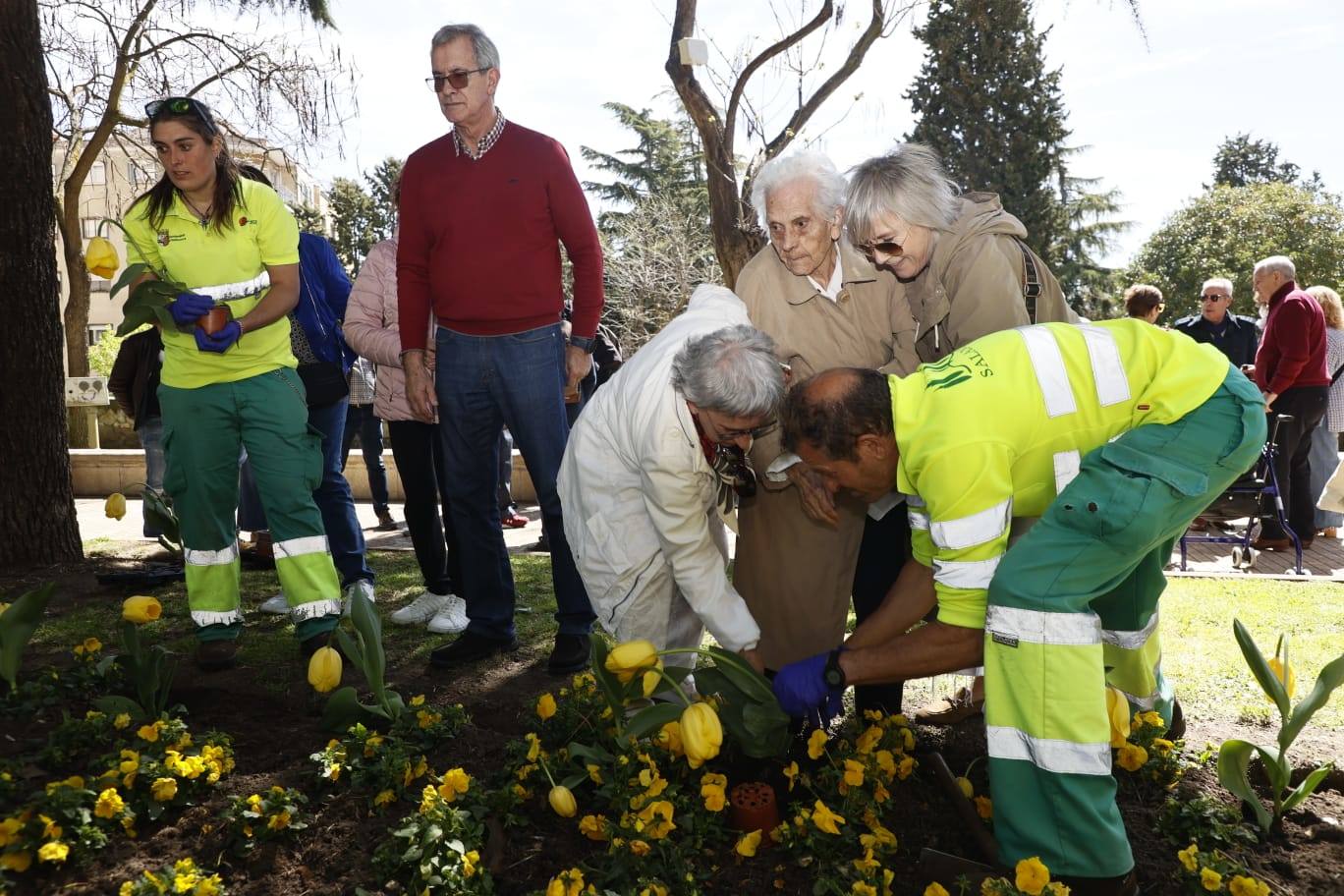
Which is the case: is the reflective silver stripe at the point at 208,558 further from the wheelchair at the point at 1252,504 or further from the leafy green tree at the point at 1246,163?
the leafy green tree at the point at 1246,163

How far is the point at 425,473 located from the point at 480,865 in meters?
2.47

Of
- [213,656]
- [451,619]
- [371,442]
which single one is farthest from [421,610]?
[371,442]

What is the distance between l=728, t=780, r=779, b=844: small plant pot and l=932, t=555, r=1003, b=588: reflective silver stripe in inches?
26.4

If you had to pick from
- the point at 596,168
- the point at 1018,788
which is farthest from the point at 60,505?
the point at 596,168

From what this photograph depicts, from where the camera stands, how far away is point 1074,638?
6.70ft

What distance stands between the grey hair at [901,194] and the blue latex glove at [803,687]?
1135 mm

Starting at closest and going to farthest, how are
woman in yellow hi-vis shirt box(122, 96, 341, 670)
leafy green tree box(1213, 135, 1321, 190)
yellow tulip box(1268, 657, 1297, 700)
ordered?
yellow tulip box(1268, 657, 1297, 700) → woman in yellow hi-vis shirt box(122, 96, 341, 670) → leafy green tree box(1213, 135, 1321, 190)

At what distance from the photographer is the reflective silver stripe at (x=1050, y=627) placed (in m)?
2.04

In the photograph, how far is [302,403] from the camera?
12.1ft

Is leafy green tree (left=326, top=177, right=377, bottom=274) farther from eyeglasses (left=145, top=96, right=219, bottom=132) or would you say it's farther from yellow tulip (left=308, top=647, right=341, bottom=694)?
yellow tulip (left=308, top=647, right=341, bottom=694)

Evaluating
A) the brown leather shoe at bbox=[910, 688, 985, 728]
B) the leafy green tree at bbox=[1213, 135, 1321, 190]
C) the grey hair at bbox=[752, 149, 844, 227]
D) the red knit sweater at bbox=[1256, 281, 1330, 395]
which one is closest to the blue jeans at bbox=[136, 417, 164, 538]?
the grey hair at bbox=[752, 149, 844, 227]

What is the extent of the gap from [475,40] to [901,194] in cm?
177

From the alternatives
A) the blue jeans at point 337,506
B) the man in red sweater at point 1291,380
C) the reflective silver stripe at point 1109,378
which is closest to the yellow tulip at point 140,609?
the blue jeans at point 337,506

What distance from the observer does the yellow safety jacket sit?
6.90 feet
